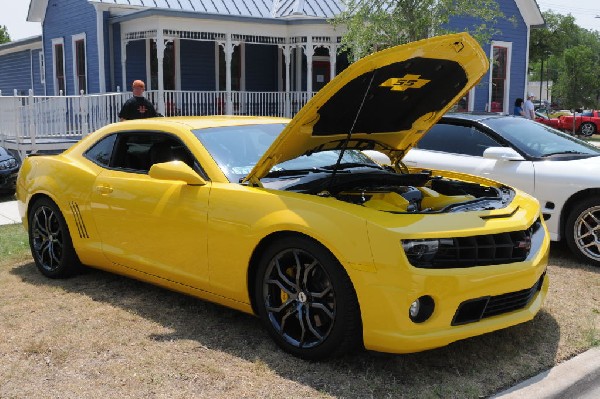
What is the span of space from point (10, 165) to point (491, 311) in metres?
9.74

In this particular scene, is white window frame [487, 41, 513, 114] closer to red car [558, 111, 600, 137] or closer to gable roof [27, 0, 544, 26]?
gable roof [27, 0, 544, 26]

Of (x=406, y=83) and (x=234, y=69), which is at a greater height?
(x=234, y=69)

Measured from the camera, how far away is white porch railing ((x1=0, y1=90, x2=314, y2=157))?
43.8 ft

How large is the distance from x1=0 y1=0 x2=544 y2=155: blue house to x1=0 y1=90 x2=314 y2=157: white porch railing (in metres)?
0.06

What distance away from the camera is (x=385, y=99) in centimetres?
452

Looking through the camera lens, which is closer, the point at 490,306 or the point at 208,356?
the point at 490,306

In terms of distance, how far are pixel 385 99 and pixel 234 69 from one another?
53.5 feet

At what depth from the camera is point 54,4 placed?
21.2 meters

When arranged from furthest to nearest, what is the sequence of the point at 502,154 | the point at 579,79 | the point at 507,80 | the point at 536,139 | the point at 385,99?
1. the point at 579,79
2. the point at 507,80
3. the point at 536,139
4. the point at 502,154
5. the point at 385,99

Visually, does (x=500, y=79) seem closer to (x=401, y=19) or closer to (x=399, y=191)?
(x=401, y=19)

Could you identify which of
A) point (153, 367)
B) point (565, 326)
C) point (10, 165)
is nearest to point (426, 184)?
point (565, 326)

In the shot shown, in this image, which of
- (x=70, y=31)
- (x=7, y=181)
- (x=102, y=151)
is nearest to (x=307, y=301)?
(x=102, y=151)

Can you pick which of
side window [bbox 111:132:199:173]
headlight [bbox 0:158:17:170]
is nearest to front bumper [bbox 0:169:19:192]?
headlight [bbox 0:158:17:170]

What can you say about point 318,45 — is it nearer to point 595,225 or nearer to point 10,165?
point 10,165
